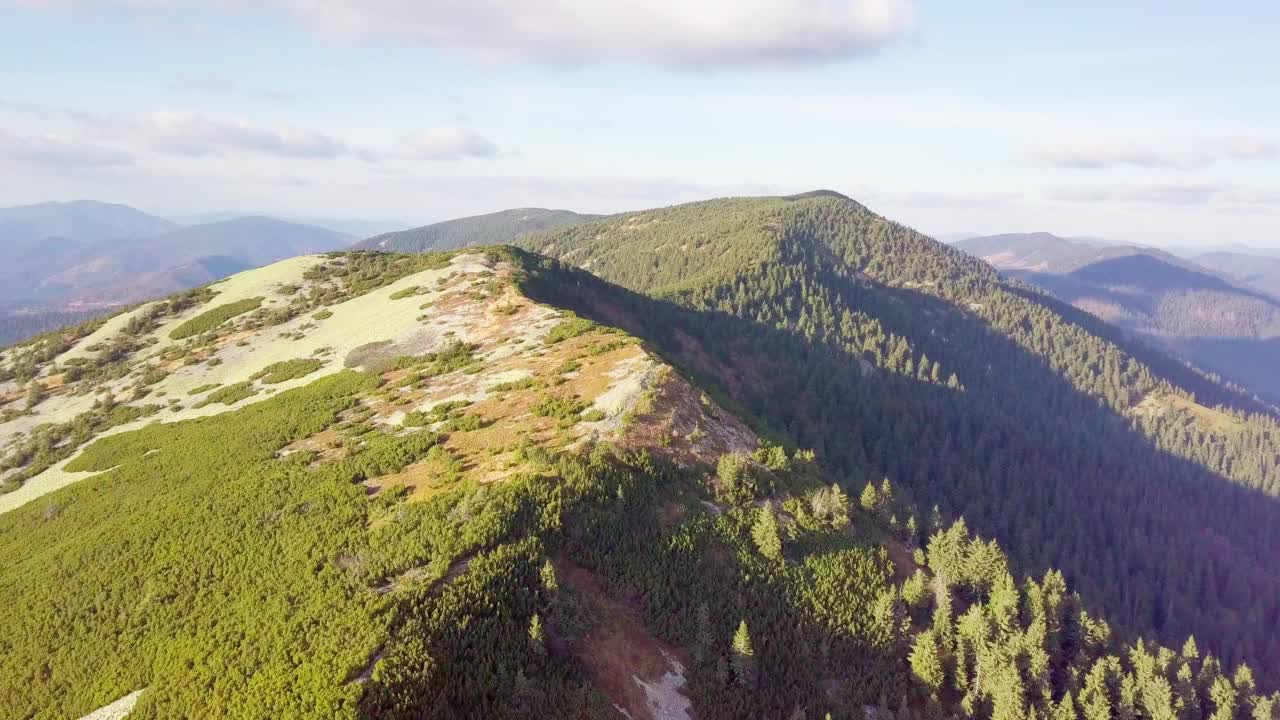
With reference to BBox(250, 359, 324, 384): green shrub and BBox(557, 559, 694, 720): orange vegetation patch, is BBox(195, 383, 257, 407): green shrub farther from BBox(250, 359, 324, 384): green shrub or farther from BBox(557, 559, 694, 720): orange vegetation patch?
BBox(557, 559, 694, 720): orange vegetation patch

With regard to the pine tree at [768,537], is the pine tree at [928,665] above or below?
below

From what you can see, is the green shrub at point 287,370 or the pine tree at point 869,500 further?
the green shrub at point 287,370

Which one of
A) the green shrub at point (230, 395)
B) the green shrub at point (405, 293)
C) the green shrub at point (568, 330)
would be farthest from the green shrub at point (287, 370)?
the green shrub at point (568, 330)

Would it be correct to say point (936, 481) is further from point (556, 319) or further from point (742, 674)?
point (742, 674)

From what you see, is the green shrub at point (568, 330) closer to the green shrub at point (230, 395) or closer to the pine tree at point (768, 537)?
the green shrub at point (230, 395)

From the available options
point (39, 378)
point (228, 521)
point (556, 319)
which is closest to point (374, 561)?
point (228, 521)

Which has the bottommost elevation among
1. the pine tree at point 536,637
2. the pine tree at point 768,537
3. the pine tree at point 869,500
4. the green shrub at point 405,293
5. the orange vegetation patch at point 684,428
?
the pine tree at point 869,500
